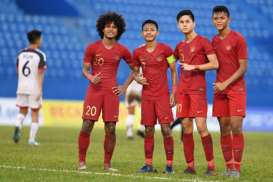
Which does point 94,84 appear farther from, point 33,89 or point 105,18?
point 33,89

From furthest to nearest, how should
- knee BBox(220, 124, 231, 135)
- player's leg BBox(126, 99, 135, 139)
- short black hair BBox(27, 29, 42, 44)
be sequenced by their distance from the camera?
player's leg BBox(126, 99, 135, 139) → short black hair BBox(27, 29, 42, 44) → knee BBox(220, 124, 231, 135)

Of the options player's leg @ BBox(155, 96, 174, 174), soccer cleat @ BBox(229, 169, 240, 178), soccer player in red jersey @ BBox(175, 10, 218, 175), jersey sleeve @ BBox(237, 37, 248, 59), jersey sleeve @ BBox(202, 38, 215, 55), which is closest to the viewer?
soccer cleat @ BBox(229, 169, 240, 178)

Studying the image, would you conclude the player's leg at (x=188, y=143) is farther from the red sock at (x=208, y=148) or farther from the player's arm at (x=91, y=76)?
the player's arm at (x=91, y=76)

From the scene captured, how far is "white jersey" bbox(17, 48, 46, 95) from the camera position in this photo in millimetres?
16234

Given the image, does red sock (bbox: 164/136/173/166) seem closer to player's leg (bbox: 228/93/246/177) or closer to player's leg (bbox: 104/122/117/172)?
player's leg (bbox: 104/122/117/172)

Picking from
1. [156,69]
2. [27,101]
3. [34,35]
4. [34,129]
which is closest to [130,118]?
[27,101]

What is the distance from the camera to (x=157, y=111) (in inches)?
423

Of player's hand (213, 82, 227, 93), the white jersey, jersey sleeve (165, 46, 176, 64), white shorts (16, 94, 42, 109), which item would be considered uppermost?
the white jersey

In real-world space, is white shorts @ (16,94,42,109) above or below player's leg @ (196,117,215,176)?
above

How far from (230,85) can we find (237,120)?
45 cm

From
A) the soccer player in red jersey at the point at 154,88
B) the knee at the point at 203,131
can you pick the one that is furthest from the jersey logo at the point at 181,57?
the knee at the point at 203,131

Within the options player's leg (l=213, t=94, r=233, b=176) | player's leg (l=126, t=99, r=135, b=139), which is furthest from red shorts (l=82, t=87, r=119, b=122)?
player's leg (l=126, t=99, r=135, b=139)

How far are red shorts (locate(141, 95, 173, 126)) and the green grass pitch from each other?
688 mm

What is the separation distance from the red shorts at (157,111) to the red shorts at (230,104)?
2.16 ft
